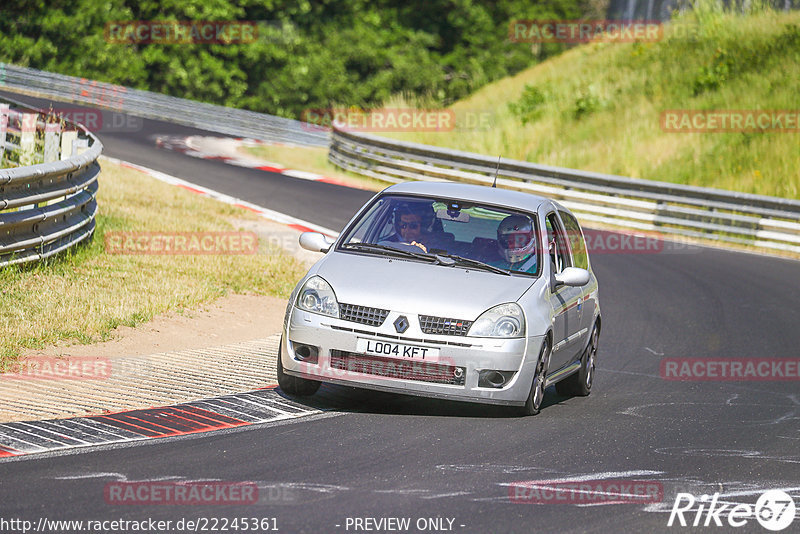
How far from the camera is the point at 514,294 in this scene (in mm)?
8375

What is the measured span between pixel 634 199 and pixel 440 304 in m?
16.7

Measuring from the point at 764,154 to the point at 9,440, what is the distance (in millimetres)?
23386

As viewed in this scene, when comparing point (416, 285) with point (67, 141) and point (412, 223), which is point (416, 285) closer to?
point (412, 223)

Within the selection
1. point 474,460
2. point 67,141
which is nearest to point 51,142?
point 67,141

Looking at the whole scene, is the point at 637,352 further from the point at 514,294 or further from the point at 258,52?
the point at 258,52

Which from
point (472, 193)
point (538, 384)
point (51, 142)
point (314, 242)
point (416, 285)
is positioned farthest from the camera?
point (51, 142)

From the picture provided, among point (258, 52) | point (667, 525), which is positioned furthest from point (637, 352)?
point (258, 52)

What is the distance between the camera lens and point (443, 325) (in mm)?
8016

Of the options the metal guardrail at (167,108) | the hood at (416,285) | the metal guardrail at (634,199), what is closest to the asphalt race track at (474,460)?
the hood at (416,285)

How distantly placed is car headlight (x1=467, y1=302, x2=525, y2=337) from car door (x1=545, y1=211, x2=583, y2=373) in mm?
633

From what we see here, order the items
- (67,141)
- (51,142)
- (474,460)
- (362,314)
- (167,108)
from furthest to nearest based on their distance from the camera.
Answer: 1. (167,108)
2. (67,141)
3. (51,142)
4. (362,314)
5. (474,460)

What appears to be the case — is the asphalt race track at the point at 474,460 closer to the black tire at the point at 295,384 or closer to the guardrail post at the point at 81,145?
the black tire at the point at 295,384

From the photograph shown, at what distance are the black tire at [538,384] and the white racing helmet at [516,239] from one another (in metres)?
0.77

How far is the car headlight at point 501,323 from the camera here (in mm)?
8062
